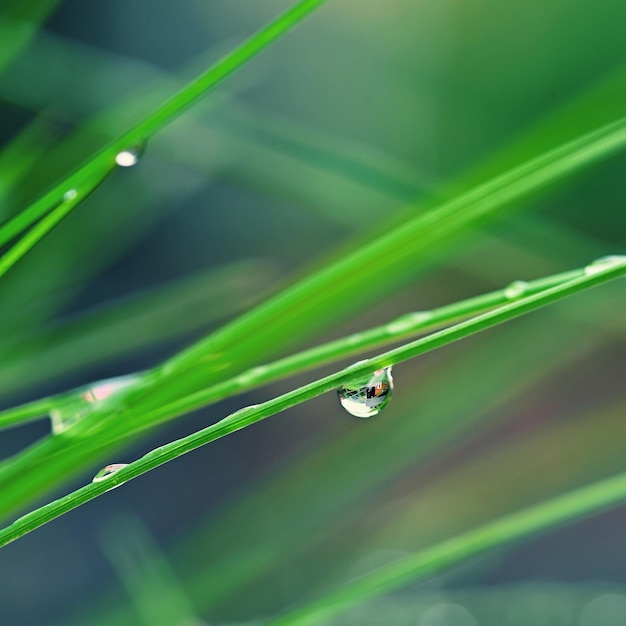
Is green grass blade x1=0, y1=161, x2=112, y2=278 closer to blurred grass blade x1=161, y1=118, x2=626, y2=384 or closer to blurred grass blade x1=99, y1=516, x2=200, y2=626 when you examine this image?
blurred grass blade x1=161, y1=118, x2=626, y2=384

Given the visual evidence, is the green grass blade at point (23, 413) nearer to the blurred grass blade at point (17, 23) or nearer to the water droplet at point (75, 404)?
the water droplet at point (75, 404)

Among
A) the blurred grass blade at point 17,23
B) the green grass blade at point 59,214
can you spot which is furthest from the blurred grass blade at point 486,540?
the blurred grass blade at point 17,23

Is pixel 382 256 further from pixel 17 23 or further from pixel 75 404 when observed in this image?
pixel 17 23

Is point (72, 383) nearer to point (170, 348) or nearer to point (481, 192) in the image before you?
point (170, 348)

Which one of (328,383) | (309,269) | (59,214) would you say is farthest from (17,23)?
(309,269)

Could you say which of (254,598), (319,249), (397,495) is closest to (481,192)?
(254,598)
